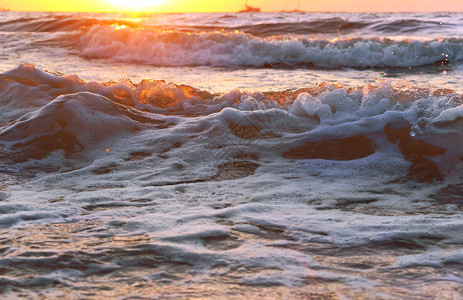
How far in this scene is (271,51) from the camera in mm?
11750

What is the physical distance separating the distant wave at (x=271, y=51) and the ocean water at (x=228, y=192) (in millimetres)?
4247

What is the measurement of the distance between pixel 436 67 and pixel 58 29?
1395 centimetres

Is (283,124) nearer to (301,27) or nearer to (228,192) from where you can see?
(228,192)

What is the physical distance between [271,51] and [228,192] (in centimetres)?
917

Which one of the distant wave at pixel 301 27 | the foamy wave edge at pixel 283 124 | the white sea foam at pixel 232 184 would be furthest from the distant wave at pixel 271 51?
the foamy wave edge at pixel 283 124

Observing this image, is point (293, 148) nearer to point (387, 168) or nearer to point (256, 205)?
point (387, 168)

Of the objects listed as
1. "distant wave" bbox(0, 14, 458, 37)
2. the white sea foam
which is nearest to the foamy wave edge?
the white sea foam

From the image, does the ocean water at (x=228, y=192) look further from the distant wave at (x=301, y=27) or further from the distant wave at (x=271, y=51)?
the distant wave at (x=301, y=27)

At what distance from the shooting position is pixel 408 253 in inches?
85.0

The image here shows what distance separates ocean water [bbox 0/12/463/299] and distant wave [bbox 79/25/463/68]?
425cm

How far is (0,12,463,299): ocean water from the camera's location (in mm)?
1923

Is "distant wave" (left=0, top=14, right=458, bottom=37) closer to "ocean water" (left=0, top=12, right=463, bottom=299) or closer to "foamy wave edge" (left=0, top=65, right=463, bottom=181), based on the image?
"ocean water" (left=0, top=12, right=463, bottom=299)

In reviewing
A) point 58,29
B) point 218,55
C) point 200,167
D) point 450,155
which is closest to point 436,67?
point 218,55

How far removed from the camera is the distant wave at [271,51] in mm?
11156
